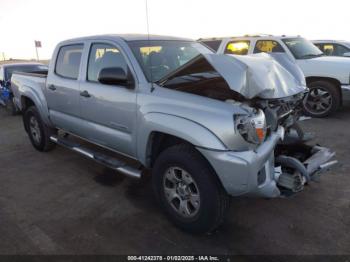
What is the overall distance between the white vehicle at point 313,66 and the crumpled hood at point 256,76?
3778mm

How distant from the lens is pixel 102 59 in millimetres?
3850

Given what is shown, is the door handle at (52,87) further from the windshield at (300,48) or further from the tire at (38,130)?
the windshield at (300,48)

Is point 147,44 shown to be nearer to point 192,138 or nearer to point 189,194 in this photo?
point 192,138

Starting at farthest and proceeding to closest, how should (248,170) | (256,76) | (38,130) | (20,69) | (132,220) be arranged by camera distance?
(20,69), (38,130), (132,220), (256,76), (248,170)

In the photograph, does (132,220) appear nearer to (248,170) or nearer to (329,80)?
(248,170)

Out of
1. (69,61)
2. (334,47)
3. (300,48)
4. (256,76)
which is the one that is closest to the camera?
(256,76)

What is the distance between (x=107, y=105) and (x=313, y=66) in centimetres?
555

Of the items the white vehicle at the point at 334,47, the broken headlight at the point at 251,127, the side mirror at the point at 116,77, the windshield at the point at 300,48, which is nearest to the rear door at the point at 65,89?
the side mirror at the point at 116,77

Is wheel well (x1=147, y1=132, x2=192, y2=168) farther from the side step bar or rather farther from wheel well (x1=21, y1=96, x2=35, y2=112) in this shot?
wheel well (x1=21, y1=96, x2=35, y2=112)

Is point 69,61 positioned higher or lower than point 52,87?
higher

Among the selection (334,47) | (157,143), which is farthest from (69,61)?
(334,47)

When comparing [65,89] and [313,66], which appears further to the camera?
[313,66]

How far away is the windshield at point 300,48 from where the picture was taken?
24.5ft

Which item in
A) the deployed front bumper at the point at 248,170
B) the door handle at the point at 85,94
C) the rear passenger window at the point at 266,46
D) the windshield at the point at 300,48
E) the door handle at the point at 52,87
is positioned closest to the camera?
the deployed front bumper at the point at 248,170
